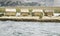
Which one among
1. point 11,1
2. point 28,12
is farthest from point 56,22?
point 11,1

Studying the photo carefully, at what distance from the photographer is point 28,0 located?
14672 millimetres

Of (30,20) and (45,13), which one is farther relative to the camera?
(45,13)

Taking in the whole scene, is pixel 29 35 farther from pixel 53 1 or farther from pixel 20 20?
pixel 53 1

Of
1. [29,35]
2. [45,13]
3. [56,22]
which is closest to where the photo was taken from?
[29,35]

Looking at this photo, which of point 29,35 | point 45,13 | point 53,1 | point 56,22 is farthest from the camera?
point 53,1

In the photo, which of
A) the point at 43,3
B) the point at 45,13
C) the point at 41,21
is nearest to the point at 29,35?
the point at 41,21

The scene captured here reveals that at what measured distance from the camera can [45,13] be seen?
37.5ft

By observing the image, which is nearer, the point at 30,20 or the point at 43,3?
the point at 30,20

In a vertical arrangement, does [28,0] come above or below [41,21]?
above

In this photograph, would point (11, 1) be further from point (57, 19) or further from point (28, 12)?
point (57, 19)

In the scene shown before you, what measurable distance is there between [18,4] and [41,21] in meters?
4.72

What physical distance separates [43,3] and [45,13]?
117 inches

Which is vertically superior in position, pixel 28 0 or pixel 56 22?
pixel 28 0

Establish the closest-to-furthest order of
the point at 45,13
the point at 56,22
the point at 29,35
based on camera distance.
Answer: the point at 29,35
the point at 56,22
the point at 45,13
